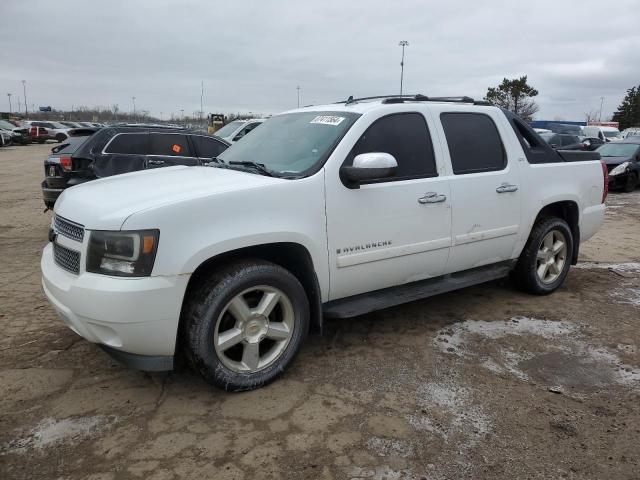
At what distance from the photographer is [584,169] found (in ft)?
17.0

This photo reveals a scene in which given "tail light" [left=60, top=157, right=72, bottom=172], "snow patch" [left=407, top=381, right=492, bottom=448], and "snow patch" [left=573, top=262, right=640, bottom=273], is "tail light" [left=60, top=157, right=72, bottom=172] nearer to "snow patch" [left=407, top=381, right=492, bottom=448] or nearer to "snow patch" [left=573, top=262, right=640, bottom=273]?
"snow patch" [left=407, top=381, right=492, bottom=448]

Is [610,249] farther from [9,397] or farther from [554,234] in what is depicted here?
[9,397]

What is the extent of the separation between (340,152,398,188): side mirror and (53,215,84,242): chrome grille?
5.57 feet

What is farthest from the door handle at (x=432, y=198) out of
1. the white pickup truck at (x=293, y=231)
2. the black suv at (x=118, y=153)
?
the black suv at (x=118, y=153)

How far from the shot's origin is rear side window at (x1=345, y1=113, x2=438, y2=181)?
12.3ft

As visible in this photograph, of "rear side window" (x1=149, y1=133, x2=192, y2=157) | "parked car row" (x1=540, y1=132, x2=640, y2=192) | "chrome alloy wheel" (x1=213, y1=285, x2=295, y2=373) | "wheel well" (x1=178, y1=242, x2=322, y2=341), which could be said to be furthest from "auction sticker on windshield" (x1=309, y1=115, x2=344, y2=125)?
"parked car row" (x1=540, y1=132, x2=640, y2=192)

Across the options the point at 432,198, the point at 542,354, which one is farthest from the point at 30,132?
the point at 542,354

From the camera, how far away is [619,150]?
15484 millimetres

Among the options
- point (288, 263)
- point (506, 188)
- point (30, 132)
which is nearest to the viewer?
point (288, 263)

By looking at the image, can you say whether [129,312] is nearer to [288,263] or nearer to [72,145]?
[288,263]

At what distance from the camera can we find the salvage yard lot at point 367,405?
2615mm

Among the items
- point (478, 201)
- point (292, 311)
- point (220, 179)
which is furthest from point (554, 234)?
point (220, 179)

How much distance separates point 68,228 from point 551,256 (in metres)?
4.35

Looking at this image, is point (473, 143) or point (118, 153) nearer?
point (473, 143)
